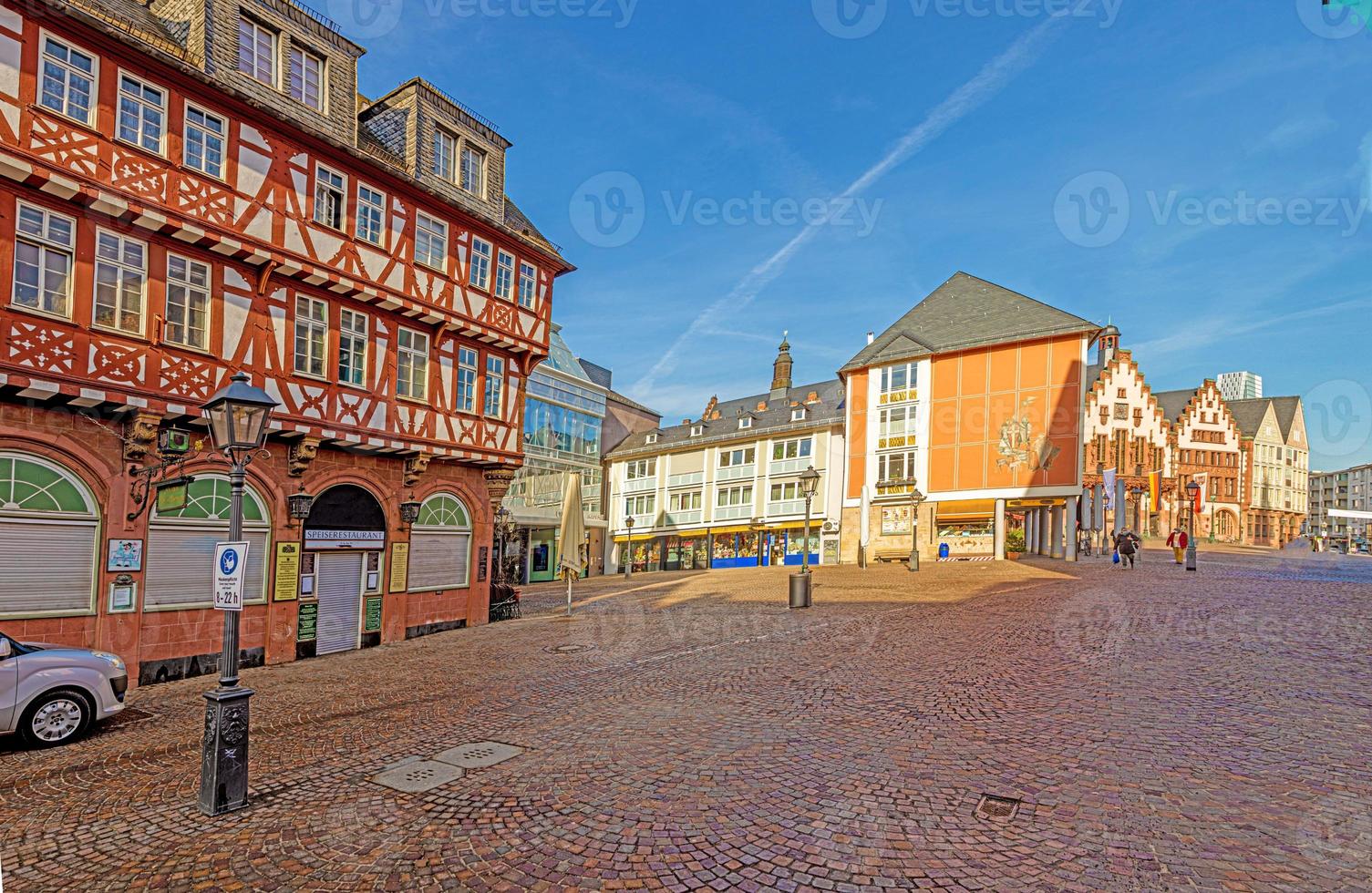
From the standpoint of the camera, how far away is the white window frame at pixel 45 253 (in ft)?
37.0

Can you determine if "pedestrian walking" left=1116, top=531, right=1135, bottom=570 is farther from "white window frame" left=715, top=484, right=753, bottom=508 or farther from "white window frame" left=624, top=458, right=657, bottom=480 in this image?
"white window frame" left=624, top=458, right=657, bottom=480

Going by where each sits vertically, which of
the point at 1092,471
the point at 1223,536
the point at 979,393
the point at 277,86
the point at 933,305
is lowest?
the point at 1223,536

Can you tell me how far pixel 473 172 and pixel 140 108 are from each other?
27.4 ft

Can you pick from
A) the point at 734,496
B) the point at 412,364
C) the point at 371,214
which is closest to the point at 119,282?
the point at 371,214

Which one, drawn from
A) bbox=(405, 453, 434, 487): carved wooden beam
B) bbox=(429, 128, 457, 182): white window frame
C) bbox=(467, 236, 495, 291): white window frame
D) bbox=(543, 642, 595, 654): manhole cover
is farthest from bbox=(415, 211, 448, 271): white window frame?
bbox=(543, 642, 595, 654): manhole cover

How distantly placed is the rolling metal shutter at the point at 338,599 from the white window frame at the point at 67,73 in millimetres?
9077

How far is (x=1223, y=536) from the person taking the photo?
6078cm

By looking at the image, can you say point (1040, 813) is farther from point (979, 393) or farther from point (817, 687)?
point (979, 393)

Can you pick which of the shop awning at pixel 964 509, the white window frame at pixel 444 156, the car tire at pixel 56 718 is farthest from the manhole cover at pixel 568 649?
the shop awning at pixel 964 509

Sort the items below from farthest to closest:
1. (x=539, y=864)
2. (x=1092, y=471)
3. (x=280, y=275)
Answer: (x=1092, y=471), (x=280, y=275), (x=539, y=864)

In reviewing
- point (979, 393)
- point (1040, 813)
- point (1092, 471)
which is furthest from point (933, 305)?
point (1040, 813)

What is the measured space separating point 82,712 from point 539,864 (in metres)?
7.55

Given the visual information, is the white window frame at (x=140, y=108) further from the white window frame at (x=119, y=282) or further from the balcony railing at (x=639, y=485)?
the balcony railing at (x=639, y=485)

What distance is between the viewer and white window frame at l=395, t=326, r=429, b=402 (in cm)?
1763
